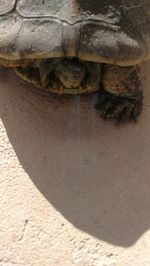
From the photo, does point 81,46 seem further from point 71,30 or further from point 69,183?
point 69,183

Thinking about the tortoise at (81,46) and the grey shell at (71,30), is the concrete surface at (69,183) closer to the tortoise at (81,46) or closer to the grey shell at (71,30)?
the tortoise at (81,46)

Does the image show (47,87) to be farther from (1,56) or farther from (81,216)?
(81,216)

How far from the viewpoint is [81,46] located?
1.98 m

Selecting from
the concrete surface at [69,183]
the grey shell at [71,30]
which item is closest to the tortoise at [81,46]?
→ the grey shell at [71,30]

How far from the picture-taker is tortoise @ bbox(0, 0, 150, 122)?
78.5 inches

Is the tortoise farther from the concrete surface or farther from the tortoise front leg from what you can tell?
the concrete surface

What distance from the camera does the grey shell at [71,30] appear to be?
198 centimetres

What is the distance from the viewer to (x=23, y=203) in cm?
210

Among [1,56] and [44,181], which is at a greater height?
[1,56]

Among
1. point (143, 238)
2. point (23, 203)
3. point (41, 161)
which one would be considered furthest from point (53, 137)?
point (143, 238)

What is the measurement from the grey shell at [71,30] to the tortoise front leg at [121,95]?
5.8 inches

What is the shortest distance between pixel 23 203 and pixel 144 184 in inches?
18.5

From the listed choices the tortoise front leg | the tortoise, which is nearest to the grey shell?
the tortoise

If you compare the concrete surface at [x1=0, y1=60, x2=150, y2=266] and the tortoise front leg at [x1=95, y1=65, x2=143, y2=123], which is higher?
the tortoise front leg at [x1=95, y1=65, x2=143, y2=123]
